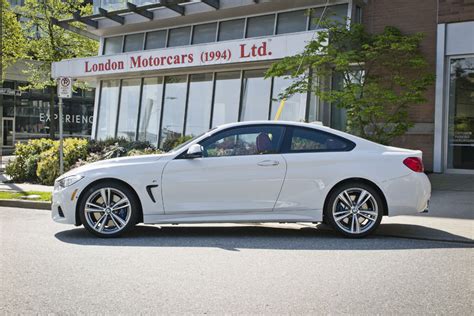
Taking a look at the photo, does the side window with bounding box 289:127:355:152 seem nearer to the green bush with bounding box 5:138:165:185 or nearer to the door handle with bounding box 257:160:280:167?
the door handle with bounding box 257:160:280:167

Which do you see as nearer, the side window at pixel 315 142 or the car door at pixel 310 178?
the car door at pixel 310 178

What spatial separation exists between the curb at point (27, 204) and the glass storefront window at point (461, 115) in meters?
10.3

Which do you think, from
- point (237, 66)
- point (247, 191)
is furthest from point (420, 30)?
point (247, 191)

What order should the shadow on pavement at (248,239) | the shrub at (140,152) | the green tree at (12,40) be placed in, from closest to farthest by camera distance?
1. the shadow on pavement at (248,239)
2. the shrub at (140,152)
3. the green tree at (12,40)

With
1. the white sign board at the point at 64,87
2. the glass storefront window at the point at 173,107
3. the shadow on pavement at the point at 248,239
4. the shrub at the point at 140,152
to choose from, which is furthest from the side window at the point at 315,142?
the glass storefront window at the point at 173,107

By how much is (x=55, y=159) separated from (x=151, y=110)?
21.4 ft

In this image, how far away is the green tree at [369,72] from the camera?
13.2m

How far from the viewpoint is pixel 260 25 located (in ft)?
61.2

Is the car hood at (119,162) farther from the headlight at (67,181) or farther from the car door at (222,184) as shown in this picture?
the car door at (222,184)

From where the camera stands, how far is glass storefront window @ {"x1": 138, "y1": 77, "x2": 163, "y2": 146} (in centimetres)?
2134

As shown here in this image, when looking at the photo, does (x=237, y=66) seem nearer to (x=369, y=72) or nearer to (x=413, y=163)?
(x=369, y=72)

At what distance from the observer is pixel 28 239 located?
7.09 m

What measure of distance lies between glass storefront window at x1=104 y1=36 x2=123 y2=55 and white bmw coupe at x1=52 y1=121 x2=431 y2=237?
16.7m

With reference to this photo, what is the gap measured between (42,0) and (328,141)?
28.0 metres
